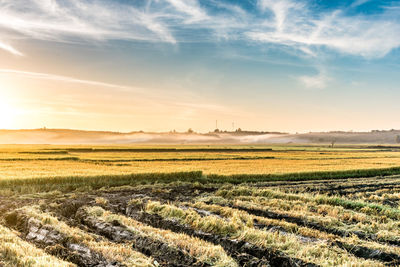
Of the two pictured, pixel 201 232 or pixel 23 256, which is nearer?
pixel 23 256

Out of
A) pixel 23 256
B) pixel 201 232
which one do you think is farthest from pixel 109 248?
pixel 201 232

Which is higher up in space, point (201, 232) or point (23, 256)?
point (23, 256)

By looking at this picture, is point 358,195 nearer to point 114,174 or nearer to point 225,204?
point 225,204

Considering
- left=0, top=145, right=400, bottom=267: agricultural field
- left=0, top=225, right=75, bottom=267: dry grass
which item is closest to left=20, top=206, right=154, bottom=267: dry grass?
left=0, top=145, right=400, bottom=267: agricultural field

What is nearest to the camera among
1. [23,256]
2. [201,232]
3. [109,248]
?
[23,256]

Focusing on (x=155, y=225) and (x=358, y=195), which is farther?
(x=358, y=195)

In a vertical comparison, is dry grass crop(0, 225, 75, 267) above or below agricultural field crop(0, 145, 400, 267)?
above

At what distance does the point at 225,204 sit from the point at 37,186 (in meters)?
12.9

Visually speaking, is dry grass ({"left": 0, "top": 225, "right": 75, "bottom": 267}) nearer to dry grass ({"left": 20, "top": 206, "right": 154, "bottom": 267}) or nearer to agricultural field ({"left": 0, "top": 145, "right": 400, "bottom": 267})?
agricultural field ({"left": 0, "top": 145, "right": 400, "bottom": 267})

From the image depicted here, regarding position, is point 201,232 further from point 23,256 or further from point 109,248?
point 23,256

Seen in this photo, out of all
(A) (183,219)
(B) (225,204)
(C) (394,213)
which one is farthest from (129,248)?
(C) (394,213)

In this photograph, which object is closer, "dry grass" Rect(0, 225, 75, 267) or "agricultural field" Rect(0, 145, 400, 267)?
"dry grass" Rect(0, 225, 75, 267)

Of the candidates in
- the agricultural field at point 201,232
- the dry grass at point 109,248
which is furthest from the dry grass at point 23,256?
the dry grass at point 109,248

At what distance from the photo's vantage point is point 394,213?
570 inches
